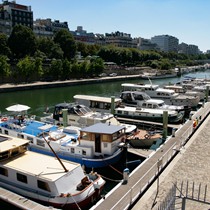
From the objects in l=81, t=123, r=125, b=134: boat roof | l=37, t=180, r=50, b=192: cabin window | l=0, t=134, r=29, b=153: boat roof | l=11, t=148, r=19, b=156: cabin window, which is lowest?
l=37, t=180, r=50, b=192: cabin window

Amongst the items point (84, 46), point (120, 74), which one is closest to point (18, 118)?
point (120, 74)

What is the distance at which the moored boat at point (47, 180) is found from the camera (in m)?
13.5

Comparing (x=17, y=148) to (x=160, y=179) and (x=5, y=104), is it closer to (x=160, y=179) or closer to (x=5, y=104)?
(x=160, y=179)

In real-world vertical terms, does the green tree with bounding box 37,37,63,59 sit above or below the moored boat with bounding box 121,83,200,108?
above

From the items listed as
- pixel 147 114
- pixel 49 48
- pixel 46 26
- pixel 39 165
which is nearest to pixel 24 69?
pixel 49 48

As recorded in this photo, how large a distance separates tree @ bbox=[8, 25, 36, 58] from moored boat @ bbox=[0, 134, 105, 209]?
7053 cm

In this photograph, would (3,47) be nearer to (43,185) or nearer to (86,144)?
(86,144)

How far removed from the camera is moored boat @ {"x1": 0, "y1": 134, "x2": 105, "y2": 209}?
44.3 feet

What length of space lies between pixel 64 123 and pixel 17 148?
27.6 ft

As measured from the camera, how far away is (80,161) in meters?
18.5

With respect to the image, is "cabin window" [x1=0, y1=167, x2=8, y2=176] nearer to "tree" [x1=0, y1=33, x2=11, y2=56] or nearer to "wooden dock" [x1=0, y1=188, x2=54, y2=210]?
"wooden dock" [x1=0, y1=188, x2=54, y2=210]

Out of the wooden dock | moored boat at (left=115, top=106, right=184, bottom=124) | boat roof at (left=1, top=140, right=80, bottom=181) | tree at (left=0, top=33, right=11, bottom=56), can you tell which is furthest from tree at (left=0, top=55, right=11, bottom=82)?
the wooden dock

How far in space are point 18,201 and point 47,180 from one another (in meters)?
1.60

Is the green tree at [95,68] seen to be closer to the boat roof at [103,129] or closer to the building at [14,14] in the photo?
the building at [14,14]
